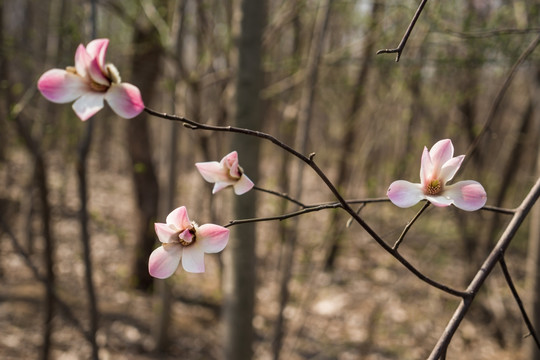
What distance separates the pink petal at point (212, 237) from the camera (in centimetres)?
68

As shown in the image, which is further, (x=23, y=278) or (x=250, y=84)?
(x=23, y=278)

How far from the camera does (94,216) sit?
8.97ft

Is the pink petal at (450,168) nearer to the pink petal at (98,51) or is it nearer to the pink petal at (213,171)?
the pink petal at (213,171)

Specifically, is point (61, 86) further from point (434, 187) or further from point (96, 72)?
point (434, 187)

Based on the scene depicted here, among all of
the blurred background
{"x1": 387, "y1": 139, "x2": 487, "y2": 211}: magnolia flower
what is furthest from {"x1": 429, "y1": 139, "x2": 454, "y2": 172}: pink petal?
the blurred background

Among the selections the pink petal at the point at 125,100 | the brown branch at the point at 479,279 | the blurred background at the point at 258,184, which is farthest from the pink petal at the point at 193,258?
the blurred background at the point at 258,184

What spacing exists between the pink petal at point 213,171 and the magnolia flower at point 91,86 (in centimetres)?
16

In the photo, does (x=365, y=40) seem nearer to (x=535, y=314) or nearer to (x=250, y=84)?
(x=250, y=84)

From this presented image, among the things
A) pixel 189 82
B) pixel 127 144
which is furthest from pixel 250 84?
pixel 127 144

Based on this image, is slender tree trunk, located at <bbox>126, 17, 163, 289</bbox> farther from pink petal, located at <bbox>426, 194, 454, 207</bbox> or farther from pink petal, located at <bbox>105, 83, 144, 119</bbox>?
pink petal, located at <bbox>426, 194, 454, 207</bbox>

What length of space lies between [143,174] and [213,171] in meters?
4.70

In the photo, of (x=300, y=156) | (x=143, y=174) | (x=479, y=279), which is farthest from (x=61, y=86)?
(x=143, y=174)

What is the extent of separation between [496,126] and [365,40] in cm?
358

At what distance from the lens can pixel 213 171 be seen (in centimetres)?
79
